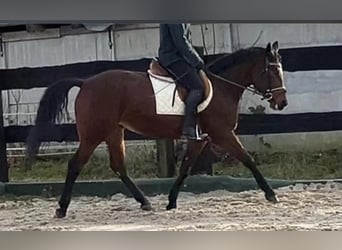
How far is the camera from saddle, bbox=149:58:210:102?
2.47 meters

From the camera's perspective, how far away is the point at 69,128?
2.49 m

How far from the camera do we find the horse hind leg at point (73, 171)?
2.48 metres

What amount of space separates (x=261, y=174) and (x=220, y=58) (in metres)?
0.45

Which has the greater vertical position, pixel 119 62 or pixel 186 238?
pixel 119 62

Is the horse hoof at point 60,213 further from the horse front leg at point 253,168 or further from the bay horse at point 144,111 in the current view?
the horse front leg at point 253,168

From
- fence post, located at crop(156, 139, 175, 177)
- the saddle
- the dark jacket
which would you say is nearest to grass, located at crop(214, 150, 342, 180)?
fence post, located at crop(156, 139, 175, 177)

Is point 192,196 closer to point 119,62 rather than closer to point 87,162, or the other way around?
point 87,162

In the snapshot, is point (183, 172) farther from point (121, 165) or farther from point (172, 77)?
point (172, 77)

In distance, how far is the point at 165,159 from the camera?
2.47m

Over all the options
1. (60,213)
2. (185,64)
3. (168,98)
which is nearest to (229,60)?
(185,64)

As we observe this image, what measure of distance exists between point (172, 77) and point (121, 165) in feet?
1.24

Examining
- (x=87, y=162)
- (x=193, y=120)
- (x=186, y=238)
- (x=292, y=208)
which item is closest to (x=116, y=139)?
(x=87, y=162)

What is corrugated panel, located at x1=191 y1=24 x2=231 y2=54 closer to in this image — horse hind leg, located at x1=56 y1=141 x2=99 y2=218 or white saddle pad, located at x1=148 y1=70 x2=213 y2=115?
white saddle pad, located at x1=148 y1=70 x2=213 y2=115
